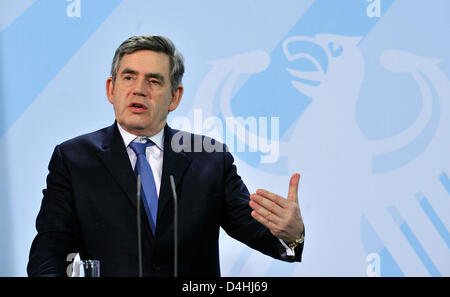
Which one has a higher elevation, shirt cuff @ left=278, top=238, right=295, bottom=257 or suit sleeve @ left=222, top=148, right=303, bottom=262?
suit sleeve @ left=222, top=148, right=303, bottom=262

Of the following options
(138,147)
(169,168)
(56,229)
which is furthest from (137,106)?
(56,229)

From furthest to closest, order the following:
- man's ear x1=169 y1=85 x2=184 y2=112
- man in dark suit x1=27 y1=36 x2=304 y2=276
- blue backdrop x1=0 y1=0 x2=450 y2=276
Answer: blue backdrop x1=0 y1=0 x2=450 y2=276, man's ear x1=169 y1=85 x2=184 y2=112, man in dark suit x1=27 y1=36 x2=304 y2=276

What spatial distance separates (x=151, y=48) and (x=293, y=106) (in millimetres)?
909

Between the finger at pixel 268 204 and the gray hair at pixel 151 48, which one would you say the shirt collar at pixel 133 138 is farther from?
the finger at pixel 268 204

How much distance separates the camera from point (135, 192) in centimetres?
237

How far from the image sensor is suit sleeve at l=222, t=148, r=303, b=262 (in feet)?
7.89

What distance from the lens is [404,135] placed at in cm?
320

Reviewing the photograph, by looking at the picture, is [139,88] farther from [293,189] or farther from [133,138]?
[293,189]

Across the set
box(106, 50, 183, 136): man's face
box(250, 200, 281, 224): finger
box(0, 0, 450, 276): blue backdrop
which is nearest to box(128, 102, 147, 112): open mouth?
box(106, 50, 183, 136): man's face

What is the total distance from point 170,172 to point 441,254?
155 cm

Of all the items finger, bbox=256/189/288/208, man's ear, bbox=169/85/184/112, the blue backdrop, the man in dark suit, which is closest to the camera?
finger, bbox=256/189/288/208

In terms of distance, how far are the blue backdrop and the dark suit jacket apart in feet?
2.10

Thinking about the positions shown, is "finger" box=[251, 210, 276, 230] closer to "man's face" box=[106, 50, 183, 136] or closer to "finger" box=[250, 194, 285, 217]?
"finger" box=[250, 194, 285, 217]
